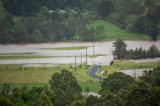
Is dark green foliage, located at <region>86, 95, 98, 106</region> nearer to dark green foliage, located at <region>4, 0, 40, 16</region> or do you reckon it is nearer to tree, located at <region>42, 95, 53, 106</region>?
tree, located at <region>42, 95, 53, 106</region>

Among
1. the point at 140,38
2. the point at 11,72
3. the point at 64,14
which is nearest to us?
the point at 11,72

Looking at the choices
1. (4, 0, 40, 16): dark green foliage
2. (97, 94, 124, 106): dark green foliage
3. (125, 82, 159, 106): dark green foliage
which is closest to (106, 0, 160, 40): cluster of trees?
(4, 0, 40, 16): dark green foliage

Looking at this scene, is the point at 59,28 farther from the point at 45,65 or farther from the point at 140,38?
the point at 45,65

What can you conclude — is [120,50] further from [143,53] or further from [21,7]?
[21,7]

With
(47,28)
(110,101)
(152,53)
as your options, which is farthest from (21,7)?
(110,101)

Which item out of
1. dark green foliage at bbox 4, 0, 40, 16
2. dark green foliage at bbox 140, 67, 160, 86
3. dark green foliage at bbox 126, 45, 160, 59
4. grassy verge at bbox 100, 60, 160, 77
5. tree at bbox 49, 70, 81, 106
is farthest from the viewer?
dark green foliage at bbox 4, 0, 40, 16

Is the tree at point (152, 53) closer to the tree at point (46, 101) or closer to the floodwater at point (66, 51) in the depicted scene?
the floodwater at point (66, 51)

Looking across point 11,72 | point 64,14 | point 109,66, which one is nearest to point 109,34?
point 64,14
